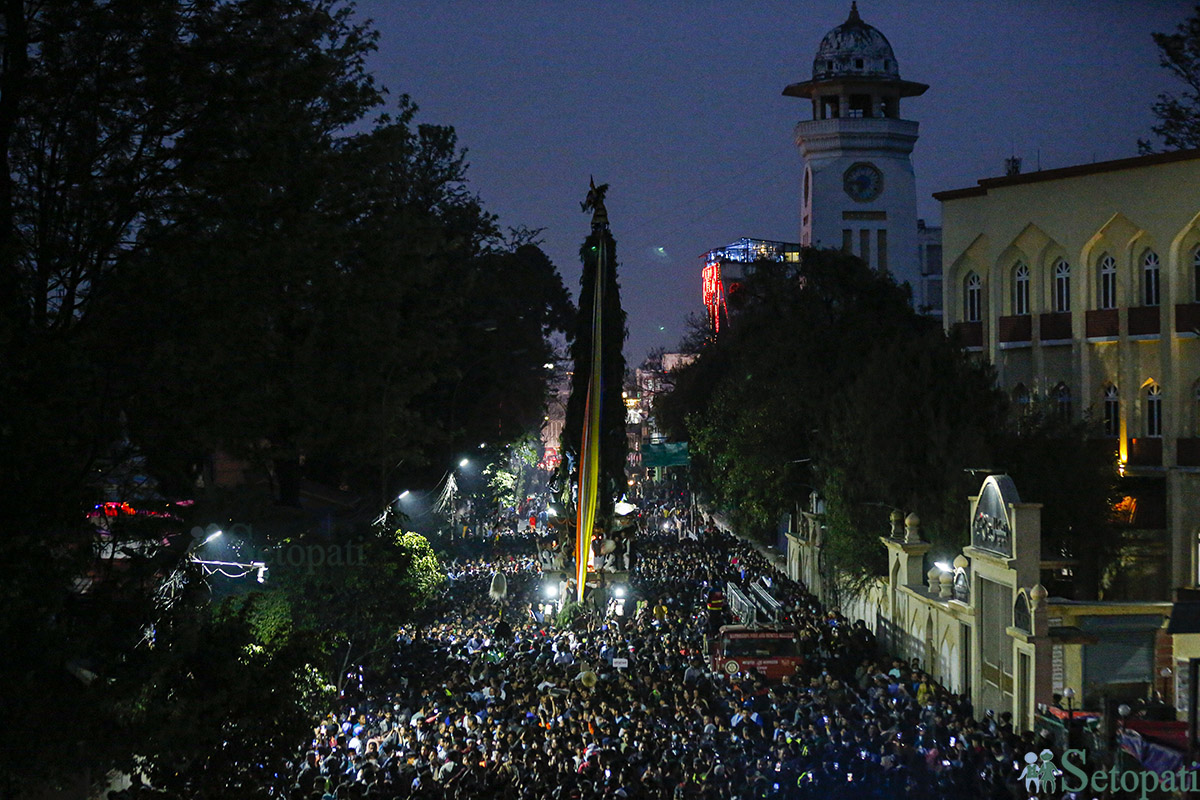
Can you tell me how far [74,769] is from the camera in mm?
8875

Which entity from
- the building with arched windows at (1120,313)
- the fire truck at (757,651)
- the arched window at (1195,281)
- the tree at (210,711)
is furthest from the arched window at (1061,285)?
the tree at (210,711)

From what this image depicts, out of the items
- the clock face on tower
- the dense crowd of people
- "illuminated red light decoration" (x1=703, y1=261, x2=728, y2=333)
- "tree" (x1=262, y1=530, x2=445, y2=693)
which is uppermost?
the clock face on tower

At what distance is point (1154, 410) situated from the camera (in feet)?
109

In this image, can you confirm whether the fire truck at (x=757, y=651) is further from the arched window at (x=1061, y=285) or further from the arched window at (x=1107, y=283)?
the arched window at (x=1061, y=285)

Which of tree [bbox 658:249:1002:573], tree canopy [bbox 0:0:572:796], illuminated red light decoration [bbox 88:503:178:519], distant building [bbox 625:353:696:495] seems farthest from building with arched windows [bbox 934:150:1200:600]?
illuminated red light decoration [bbox 88:503:178:519]

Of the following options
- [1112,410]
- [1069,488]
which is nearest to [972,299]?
[1112,410]

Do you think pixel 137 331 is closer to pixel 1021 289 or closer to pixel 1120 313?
pixel 1120 313

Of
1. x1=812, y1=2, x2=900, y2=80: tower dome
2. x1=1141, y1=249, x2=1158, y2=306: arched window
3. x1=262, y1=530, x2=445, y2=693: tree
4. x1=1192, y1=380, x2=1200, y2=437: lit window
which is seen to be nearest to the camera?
x1=262, y1=530, x2=445, y2=693: tree

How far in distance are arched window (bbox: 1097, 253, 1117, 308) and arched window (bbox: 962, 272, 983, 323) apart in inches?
162

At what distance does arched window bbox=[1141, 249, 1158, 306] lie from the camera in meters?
32.6

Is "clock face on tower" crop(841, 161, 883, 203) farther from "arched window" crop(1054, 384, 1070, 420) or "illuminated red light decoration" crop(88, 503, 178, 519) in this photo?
"illuminated red light decoration" crop(88, 503, 178, 519)

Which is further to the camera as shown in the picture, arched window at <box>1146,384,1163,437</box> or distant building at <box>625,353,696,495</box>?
distant building at <box>625,353,696,495</box>

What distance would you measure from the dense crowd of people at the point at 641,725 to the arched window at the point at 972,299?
13.6m

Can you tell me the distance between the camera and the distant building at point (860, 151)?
80375mm
